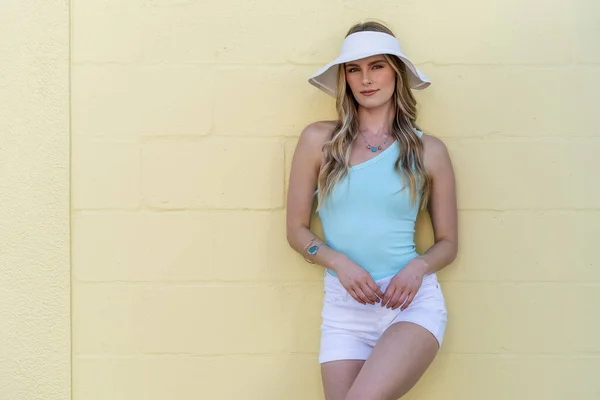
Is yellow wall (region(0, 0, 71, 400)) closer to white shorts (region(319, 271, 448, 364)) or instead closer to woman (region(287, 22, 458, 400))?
woman (region(287, 22, 458, 400))

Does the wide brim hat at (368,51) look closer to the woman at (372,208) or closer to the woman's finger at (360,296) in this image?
the woman at (372,208)

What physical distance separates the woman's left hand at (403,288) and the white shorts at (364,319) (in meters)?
0.05

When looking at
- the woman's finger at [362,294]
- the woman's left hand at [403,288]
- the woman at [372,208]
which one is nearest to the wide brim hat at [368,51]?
the woman at [372,208]

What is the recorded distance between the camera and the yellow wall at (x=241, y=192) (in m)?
3.23

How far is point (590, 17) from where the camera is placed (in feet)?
10.6

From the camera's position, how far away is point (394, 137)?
3.09 m

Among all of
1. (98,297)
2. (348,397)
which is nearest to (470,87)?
(348,397)

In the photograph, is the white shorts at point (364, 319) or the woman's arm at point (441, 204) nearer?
the white shorts at point (364, 319)

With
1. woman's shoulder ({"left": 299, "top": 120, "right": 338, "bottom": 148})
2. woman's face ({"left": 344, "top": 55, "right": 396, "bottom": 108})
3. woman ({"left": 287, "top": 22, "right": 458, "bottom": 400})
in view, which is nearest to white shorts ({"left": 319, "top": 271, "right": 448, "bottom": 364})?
woman ({"left": 287, "top": 22, "right": 458, "bottom": 400})

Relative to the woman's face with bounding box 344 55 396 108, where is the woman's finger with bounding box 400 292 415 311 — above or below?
below

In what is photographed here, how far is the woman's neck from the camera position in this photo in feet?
10.3

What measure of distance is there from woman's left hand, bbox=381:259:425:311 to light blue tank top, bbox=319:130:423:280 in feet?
0.31

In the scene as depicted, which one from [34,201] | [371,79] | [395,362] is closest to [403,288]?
[395,362]

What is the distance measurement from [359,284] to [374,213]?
0.95 ft
